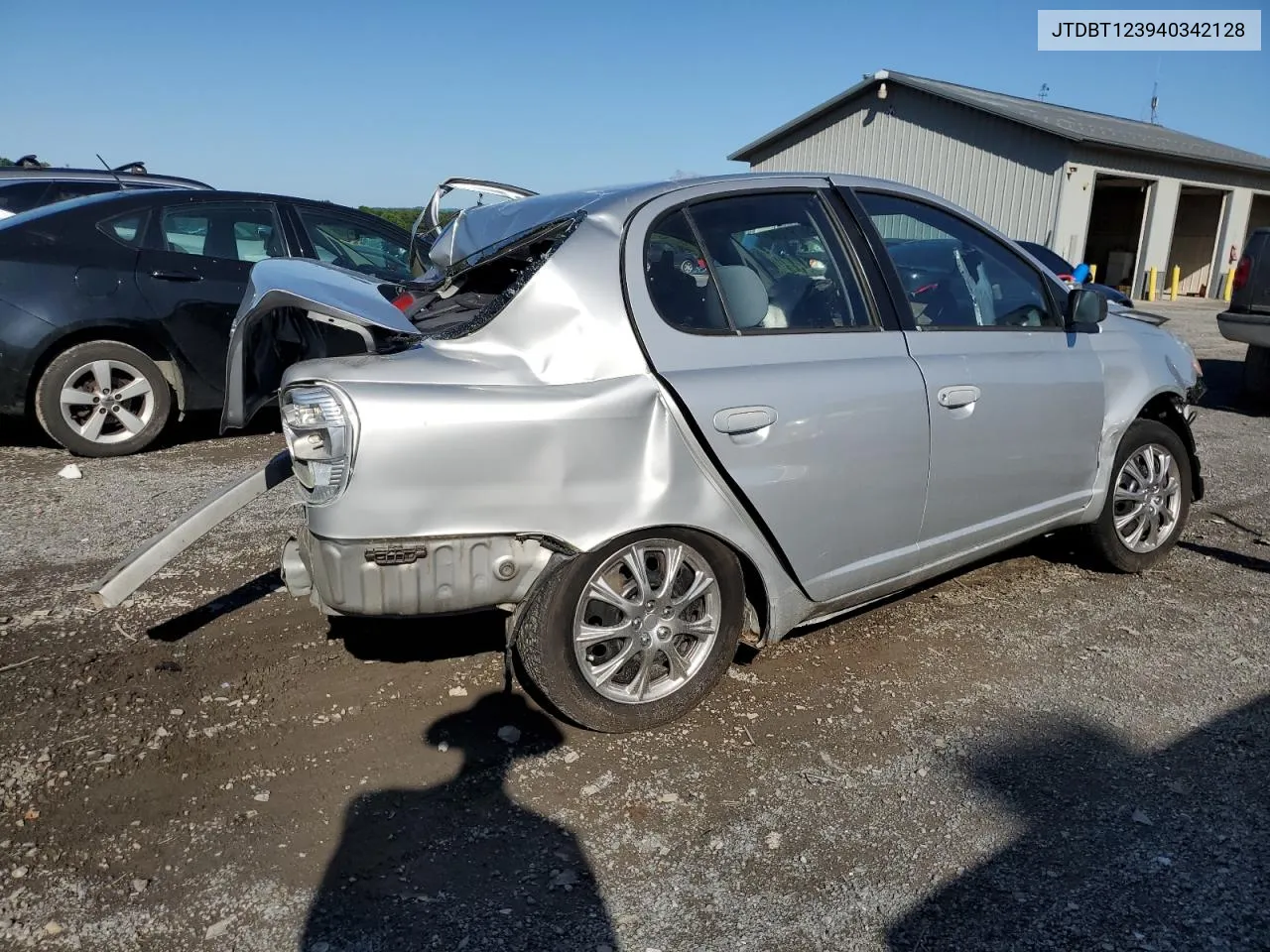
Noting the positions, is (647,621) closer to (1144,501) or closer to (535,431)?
(535,431)

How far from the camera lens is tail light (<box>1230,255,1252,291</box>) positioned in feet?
28.7

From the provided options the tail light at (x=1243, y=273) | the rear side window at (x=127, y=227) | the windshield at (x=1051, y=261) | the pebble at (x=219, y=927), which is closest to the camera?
the pebble at (x=219, y=927)

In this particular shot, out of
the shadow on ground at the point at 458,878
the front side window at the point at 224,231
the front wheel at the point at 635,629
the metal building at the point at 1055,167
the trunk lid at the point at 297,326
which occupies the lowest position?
the shadow on ground at the point at 458,878

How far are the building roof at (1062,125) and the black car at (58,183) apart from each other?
16.4 metres

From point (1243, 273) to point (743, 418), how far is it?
817 centimetres

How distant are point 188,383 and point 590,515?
15.4 feet

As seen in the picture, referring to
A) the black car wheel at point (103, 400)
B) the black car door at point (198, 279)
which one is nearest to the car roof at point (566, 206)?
the black car door at point (198, 279)

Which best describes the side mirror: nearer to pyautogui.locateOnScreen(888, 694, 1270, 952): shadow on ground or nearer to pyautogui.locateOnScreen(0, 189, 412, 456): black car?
pyautogui.locateOnScreen(888, 694, 1270, 952): shadow on ground

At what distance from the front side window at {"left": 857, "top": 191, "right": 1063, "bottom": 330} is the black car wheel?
16.2 ft

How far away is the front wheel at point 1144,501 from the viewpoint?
14.1 ft

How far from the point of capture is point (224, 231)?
21.8 feet

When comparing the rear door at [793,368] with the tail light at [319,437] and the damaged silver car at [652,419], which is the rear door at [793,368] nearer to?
the damaged silver car at [652,419]

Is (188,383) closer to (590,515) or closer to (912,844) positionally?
(590,515)

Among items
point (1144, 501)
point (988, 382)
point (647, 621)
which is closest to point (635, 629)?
point (647, 621)
